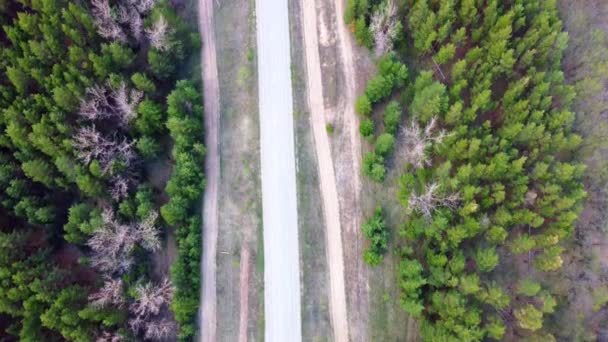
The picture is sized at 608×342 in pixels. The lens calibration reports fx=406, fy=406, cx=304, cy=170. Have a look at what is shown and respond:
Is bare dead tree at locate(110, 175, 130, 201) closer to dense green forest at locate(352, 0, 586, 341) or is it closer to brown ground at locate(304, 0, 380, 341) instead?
brown ground at locate(304, 0, 380, 341)

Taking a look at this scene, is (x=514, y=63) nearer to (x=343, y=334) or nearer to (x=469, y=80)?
(x=469, y=80)

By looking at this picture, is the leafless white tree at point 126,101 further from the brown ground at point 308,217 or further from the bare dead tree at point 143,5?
the brown ground at point 308,217

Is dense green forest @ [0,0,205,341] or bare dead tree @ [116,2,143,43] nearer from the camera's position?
dense green forest @ [0,0,205,341]

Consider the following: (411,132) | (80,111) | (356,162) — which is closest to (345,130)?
(356,162)

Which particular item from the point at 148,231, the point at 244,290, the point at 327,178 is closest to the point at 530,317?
the point at 327,178

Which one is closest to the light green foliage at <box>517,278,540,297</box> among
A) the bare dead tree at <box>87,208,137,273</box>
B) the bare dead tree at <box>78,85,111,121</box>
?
the bare dead tree at <box>87,208,137,273</box>
